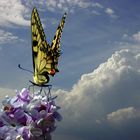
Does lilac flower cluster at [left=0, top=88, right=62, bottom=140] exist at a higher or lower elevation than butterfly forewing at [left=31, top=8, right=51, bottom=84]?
lower

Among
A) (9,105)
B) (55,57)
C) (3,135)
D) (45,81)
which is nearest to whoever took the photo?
(3,135)

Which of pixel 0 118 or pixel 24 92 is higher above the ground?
pixel 24 92

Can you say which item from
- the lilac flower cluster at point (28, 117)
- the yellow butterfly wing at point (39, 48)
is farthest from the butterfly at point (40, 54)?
the lilac flower cluster at point (28, 117)

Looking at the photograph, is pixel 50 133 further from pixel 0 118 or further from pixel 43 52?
pixel 43 52

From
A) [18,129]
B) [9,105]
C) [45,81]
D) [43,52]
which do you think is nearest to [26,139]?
[18,129]

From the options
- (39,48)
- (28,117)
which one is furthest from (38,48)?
(28,117)

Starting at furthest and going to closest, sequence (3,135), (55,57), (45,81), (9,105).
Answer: (55,57) → (45,81) → (9,105) → (3,135)

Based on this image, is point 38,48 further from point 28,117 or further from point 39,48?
point 28,117

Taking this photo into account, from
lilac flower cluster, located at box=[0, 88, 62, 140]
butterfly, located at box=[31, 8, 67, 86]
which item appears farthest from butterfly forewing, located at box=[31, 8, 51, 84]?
lilac flower cluster, located at box=[0, 88, 62, 140]

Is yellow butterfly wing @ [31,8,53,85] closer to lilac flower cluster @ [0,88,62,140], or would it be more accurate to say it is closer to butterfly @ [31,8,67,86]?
butterfly @ [31,8,67,86]
